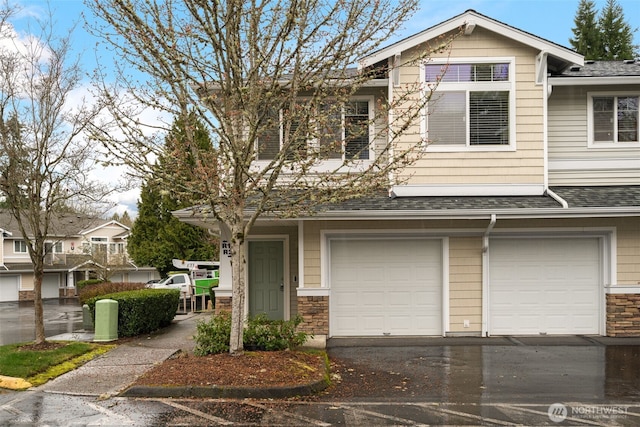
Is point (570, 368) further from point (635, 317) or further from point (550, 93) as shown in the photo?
point (550, 93)

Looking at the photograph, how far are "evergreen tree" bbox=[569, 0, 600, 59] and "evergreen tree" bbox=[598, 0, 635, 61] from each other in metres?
0.45

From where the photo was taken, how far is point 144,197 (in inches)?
1500

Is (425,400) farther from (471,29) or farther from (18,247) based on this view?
(18,247)

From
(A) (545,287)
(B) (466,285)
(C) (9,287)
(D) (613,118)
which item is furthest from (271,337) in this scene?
(C) (9,287)

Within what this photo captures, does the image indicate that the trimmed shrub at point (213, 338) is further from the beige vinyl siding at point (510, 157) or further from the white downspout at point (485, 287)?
the white downspout at point (485, 287)

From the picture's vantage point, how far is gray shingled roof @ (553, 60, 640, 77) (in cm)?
1345

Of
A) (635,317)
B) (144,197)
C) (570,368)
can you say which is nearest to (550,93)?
(635,317)

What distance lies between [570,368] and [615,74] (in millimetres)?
7670

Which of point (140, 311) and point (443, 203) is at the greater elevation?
point (443, 203)

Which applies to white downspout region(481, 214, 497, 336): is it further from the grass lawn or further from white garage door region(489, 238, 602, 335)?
the grass lawn

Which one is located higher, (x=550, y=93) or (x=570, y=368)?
(x=550, y=93)

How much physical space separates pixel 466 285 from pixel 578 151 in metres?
4.48

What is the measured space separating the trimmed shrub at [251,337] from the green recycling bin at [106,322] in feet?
12.8

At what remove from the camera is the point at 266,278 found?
44.7 feet
